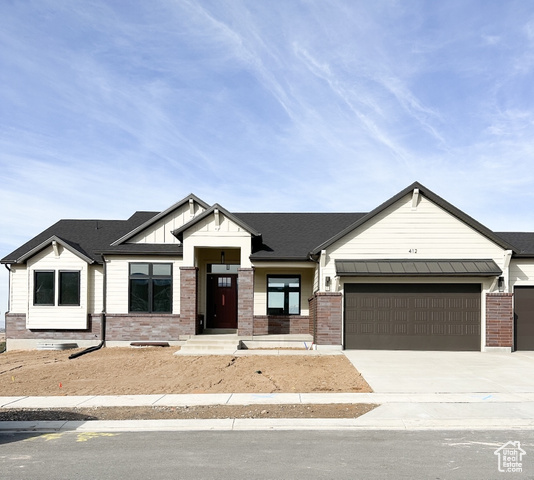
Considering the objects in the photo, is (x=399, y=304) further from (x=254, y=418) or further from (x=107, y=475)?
(x=107, y=475)

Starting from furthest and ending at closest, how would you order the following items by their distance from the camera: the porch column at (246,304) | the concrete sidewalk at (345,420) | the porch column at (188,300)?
the porch column at (188,300) → the porch column at (246,304) → the concrete sidewalk at (345,420)

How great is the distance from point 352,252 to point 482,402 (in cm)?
940

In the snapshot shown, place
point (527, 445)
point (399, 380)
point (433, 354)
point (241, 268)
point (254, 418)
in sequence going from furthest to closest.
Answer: point (241, 268) < point (433, 354) < point (399, 380) < point (254, 418) < point (527, 445)

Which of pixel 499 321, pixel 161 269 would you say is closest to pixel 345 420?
pixel 499 321

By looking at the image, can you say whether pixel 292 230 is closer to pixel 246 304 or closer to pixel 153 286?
pixel 246 304

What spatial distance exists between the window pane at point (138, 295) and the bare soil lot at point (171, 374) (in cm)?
309

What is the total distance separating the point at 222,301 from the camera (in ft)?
79.8

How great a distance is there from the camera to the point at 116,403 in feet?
38.5

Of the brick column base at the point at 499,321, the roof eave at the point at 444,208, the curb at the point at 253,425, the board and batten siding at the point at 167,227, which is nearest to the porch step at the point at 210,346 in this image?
the roof eave at the point at 444,208

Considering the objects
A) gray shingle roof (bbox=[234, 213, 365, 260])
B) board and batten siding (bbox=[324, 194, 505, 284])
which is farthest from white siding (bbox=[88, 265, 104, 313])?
board and batten siding (bbox=[324, 194, 505, 284])

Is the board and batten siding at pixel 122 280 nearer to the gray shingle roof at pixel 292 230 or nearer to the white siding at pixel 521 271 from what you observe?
the gray shingle roof at pixel 292 230

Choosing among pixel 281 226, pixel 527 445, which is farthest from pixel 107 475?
pixel 281 226

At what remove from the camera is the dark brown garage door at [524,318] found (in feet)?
66.3

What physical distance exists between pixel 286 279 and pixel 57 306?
9.67m
